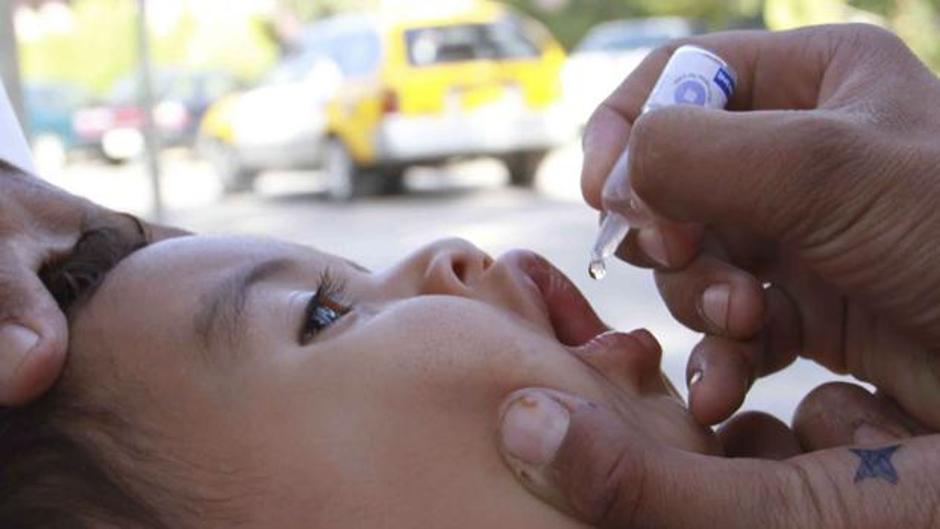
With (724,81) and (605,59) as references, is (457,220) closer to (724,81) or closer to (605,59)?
(605,59)

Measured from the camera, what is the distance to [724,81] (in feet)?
6.10

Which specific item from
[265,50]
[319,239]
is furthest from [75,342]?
[265,50]

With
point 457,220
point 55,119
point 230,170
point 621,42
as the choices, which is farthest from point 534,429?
point 55,119

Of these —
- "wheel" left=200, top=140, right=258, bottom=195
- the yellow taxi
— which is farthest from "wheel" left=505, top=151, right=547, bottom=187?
"wheel" left=200, top=140, right=258, bottom=195

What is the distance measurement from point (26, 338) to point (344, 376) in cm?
34

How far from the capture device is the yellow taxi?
1265 centimetres

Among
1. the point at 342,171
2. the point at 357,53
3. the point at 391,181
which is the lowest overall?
the point at 391,181

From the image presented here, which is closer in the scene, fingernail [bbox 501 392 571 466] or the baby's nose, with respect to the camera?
fingernail [bbox 501 392 571 466]

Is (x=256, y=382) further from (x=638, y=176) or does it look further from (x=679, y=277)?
(x=679, y=277)

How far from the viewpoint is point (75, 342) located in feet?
5.42

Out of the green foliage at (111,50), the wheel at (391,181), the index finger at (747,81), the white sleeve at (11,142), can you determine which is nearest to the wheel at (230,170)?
the wheel at (391,181)

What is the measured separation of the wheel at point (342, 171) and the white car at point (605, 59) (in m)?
2.09

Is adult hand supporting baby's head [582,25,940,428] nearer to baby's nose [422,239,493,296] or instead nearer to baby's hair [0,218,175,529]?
baby's nose [422,239,493,296]

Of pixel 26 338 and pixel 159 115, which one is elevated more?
pixel 26 338
